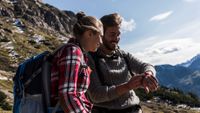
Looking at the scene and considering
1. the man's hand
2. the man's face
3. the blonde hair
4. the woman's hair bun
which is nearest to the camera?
the blonde hair

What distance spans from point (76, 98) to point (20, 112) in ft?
2.54

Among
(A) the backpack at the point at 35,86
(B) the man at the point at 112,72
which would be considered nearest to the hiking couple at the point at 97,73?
(B) the man at the point at 112,72

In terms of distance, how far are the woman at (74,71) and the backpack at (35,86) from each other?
90 millimetres

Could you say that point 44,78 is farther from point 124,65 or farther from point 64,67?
point 124,65

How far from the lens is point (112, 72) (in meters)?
8.22

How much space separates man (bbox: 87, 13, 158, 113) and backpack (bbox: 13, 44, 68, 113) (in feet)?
7.37

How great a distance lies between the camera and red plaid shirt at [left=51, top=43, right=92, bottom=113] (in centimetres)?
553

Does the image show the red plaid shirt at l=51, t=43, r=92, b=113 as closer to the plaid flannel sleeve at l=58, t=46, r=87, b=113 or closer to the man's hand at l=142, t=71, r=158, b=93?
the plaid flannel sleeve at l=58, t=46, r=87, b=113

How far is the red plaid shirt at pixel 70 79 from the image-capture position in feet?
18.1

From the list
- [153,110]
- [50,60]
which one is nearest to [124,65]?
[50,60]

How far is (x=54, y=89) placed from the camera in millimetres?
5715

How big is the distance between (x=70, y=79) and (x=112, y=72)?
268cm

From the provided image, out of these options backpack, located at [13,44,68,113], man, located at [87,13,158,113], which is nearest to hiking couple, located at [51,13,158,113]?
man, located at [87,13,158,113]

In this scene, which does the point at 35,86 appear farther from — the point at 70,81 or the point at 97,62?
the point at 97,62
